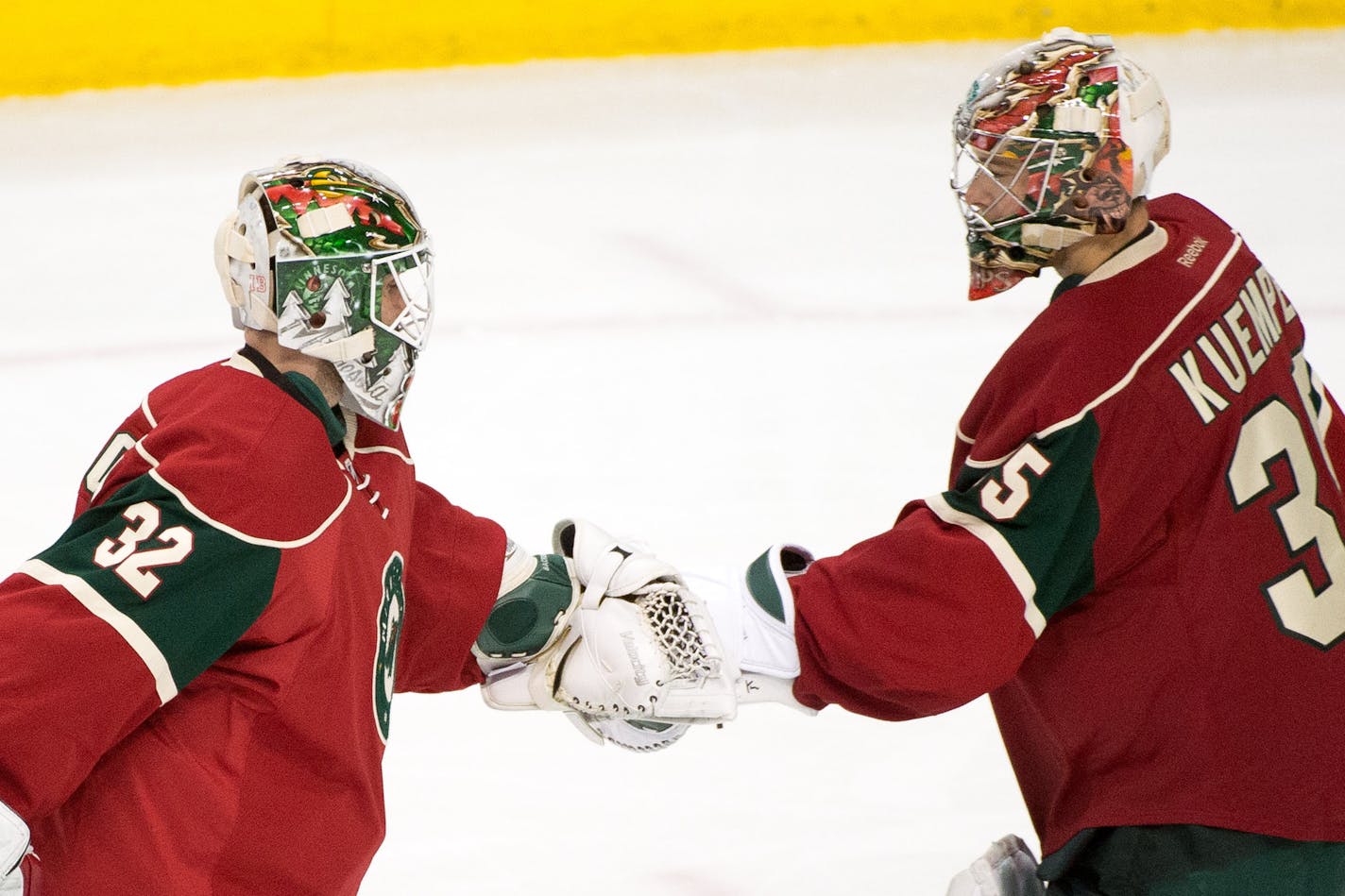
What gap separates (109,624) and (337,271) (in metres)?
0.47

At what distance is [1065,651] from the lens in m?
2.05

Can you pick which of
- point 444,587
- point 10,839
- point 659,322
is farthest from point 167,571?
point 659,322

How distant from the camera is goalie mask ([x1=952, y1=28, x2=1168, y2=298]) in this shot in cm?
203

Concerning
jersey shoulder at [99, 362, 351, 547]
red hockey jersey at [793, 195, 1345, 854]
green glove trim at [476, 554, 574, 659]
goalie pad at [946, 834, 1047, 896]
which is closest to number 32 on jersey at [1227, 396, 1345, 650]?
red hockey jersey at [793, 195, 1345, 854]

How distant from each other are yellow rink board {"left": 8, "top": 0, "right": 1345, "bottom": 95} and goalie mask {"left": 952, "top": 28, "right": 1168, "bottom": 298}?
3.87 m

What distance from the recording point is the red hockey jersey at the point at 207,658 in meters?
1.62

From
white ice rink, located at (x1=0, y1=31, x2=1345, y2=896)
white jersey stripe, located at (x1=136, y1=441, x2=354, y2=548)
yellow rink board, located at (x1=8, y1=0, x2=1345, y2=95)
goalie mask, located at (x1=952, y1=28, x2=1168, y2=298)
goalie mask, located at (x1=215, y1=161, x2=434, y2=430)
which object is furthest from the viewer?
yellow rink board, located at (x1=8, y1=0, x2=1345, y2=95)

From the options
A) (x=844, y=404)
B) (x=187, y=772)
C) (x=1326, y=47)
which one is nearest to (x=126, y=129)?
(x=844, y=404)

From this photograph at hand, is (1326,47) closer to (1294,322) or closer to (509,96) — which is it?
(509,96)

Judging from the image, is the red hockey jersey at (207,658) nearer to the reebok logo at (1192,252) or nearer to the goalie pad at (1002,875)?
the goalie pad at (1002,875)

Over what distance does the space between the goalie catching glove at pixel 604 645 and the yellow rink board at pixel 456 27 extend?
3.77 meters

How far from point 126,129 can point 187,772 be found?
4363 mm

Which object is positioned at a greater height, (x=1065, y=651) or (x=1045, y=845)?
(x=1065, y=651)

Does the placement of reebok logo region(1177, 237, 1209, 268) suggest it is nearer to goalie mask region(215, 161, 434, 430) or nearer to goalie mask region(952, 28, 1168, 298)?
goalie mask region(952, 28, 1168, 298)
